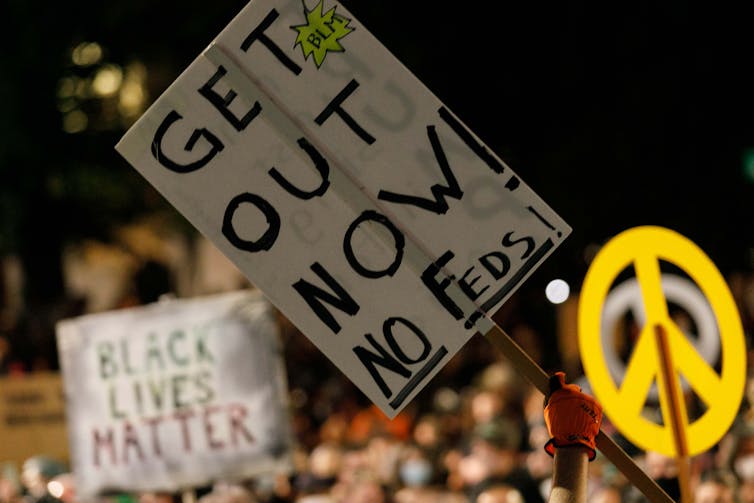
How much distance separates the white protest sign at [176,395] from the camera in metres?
7.95

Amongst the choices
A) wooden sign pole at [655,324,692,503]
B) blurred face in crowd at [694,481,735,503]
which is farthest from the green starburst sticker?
blurred face in crowd at [694,481,735,503]

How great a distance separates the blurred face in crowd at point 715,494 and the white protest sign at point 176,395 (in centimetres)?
220

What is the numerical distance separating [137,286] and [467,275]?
14.8 metres

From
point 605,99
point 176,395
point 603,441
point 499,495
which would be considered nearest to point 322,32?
point 603,441

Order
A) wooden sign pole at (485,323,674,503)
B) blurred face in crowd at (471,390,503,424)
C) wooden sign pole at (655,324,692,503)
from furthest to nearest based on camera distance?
blurred face in crowd at (471,390,503,424) < wooden sign pole at (655,324,692,503) < wooden sign pole at (485,323,674,503)

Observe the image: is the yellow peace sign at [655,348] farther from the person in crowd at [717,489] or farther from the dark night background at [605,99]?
the dark night background at [605,99]

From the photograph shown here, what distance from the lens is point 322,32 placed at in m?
3.76

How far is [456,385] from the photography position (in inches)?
508

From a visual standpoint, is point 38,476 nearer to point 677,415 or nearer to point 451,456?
point 451,456

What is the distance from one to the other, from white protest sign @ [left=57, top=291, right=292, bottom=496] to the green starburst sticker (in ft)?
14.4

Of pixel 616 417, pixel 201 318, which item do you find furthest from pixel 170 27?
pixel 616 417

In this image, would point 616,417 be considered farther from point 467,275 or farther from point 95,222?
point 95,222

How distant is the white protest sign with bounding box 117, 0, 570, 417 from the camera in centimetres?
371

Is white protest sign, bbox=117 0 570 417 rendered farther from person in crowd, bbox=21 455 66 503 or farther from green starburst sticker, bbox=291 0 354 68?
person in crowd, bbox=21 455 66 503
